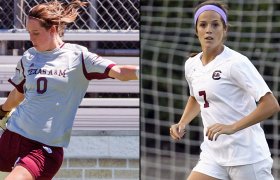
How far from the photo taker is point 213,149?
5246 millimetres

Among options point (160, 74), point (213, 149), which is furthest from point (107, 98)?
point (213, 149)

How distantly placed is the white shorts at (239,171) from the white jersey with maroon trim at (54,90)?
0.83 meters

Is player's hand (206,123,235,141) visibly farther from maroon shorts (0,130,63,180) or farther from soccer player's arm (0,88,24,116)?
soccer player's arm (0,88,24,116)

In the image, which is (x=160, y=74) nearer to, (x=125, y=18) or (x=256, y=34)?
(x=256, y=34)

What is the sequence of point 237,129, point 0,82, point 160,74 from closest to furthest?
point 237,129
point 0,82
point 160,74

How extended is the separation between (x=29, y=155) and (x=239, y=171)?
117 centimetres

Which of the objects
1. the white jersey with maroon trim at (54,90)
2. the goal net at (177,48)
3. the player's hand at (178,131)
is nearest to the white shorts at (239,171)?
the player's hand at (178,131)

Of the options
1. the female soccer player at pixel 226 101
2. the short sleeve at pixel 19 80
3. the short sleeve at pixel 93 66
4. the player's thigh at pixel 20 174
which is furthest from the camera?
the short sleeve at pixel 19 80

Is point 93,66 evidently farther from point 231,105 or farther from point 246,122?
point 246,122

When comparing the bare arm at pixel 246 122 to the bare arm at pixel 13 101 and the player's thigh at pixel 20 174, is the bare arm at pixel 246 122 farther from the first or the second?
the bare arm at pixel 13 101

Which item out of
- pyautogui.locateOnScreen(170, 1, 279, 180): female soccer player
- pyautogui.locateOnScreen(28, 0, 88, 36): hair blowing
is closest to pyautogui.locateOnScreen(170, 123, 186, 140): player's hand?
pyautogui.locateOnScreen(170, 1, 279, 180): female soccer player

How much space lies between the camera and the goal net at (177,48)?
29.9 ft

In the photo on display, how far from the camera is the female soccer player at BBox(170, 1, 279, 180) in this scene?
16.6ft

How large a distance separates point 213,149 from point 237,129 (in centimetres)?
33
